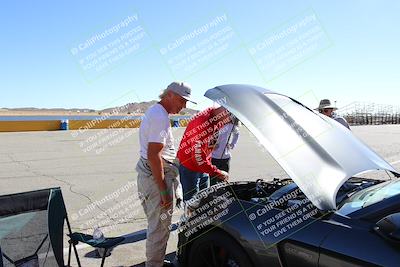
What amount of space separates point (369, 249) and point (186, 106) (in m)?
1.98

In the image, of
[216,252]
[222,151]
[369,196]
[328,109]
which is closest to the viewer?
[369,196]

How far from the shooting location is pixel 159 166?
11.3ft

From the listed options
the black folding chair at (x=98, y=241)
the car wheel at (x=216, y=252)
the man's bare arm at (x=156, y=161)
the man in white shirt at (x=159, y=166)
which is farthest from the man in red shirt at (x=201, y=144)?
the black folding chair at (x=98, y=241)

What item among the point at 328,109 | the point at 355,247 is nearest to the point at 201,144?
the point at 355,247

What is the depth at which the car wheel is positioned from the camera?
2.96 metres

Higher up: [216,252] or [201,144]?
[201,144]

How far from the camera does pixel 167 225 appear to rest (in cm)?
375

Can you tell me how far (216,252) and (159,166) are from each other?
862 mm

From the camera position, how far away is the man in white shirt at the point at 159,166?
3451 mm

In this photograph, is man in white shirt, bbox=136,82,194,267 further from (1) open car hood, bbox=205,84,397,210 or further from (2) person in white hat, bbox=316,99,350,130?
(2) person in white hat, bbox=316,99,350,130

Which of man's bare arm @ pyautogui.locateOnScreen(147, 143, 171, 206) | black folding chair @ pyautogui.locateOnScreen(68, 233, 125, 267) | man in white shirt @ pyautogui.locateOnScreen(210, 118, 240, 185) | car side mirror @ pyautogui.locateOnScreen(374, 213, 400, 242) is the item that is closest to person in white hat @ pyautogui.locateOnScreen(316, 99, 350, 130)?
man in white shirt @ pyautogui.locateOnScreen(210, 118, 240, 185)

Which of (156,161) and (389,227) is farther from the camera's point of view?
(156,161)

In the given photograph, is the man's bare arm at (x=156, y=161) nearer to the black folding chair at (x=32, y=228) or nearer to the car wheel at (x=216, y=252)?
the car wheel at (x=216, y=252)

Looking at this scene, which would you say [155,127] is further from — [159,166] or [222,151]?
[222,151]
